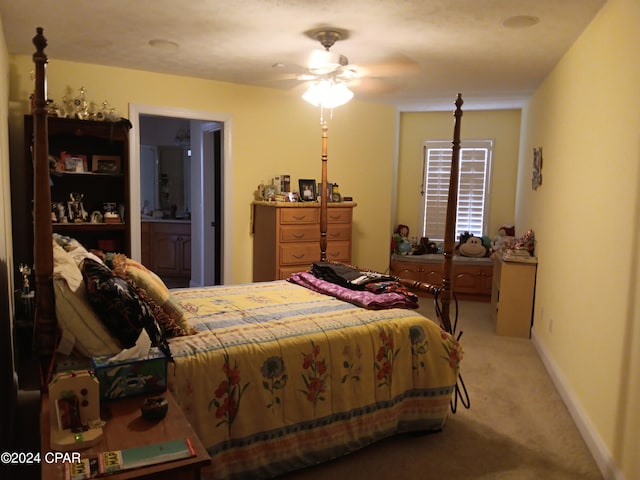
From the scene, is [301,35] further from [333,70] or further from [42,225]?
[42,225]

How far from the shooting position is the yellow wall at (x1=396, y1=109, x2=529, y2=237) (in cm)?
657

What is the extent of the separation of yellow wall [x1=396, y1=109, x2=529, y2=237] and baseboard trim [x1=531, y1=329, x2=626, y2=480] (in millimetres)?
3201

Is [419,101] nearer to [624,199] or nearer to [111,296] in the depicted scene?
[624,199]

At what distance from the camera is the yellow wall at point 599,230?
2246 mm

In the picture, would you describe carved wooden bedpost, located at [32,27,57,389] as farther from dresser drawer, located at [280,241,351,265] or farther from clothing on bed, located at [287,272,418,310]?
dresser drawer, located at [280,241,351,265]

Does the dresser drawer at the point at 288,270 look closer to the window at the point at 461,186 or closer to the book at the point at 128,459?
the window at the point at 461,186

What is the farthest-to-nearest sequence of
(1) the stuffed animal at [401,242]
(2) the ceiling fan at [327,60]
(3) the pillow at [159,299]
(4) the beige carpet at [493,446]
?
1. (1) the stuffed animal at [401,242]
2. (2) the ceiling fan at [327,60]
3. (4) the beige carpet at [493,446]
4. (3) the pillow at [159,299]

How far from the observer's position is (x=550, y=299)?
390 cm

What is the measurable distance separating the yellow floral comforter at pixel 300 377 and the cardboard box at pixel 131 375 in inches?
8.9

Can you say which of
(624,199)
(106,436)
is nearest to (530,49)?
(624,199)

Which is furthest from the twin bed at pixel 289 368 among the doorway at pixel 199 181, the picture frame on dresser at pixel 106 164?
the doorway at pixel 199 181

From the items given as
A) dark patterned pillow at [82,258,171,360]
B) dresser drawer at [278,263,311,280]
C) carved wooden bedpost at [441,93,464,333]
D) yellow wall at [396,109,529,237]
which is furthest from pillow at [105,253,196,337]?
yellow wall at [396,109,529,237]

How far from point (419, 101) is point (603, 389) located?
420 cm

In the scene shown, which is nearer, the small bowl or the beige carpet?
the small bowl
